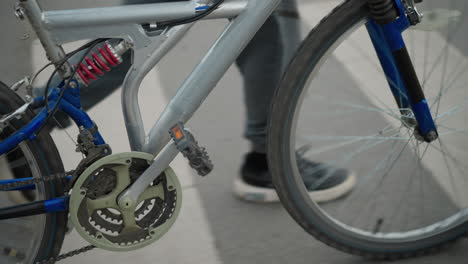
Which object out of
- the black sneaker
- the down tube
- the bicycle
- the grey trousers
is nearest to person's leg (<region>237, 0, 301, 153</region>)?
the grey trousers

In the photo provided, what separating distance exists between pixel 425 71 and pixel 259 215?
79 cm

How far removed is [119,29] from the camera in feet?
6.45

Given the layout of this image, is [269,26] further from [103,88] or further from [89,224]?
[89,224]

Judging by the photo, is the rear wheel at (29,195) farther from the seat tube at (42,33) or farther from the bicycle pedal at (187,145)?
the bicycle pedal at (187,145)

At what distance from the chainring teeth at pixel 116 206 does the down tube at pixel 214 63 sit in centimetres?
12

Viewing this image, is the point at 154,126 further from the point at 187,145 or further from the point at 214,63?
the point at 214,63

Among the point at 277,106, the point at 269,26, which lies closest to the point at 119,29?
the point at 277,106

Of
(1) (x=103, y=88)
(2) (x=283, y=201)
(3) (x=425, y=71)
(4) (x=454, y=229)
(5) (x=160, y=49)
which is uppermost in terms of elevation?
(5) (x=160, y=49)

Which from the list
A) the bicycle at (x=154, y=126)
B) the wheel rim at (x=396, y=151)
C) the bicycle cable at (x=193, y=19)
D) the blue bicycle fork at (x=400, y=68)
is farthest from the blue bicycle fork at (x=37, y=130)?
the blue bicycle fork at (x=400, y=68)

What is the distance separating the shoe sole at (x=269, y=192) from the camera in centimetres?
262

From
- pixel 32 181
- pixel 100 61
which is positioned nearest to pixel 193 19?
pixel 100 61

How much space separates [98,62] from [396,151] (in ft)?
4.02

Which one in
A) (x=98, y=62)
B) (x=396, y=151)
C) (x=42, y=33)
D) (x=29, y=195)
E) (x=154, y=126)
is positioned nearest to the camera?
(x=42, y=33)

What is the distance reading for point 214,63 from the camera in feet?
6.77
